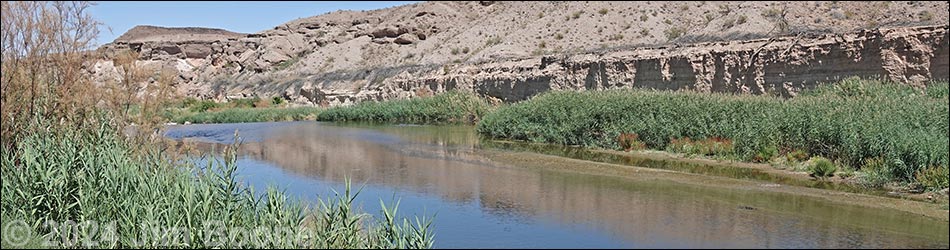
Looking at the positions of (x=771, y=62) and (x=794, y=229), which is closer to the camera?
(x=794, y=229)

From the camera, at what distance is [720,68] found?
27.8m

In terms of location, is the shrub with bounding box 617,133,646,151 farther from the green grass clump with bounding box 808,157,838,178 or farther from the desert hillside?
the desert hillside

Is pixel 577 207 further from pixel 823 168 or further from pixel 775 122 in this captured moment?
pixel 775 122

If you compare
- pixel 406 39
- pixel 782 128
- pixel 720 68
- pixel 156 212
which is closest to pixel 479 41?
pixel 406 39

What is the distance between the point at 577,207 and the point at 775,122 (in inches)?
292

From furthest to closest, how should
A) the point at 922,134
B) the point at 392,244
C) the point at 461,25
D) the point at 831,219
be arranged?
1. the point at 461,25
2. the point at 922,134
3. the point at 831,219
4. the point at 392,244

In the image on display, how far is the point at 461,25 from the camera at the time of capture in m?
66.5

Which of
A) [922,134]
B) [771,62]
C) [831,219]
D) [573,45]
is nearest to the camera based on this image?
[831,219]

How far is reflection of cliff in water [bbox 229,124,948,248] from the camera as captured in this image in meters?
9.68

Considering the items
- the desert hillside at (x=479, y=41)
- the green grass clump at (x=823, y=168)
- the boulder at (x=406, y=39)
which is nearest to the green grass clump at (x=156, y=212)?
the desert hillside at (x=479, y=41)

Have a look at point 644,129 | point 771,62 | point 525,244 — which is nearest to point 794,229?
point 525,244

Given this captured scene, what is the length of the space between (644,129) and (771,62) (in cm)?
705

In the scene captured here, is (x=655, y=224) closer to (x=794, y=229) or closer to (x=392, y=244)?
(x=794, y=229)

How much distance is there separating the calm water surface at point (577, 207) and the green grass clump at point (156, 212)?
36.0 inches
